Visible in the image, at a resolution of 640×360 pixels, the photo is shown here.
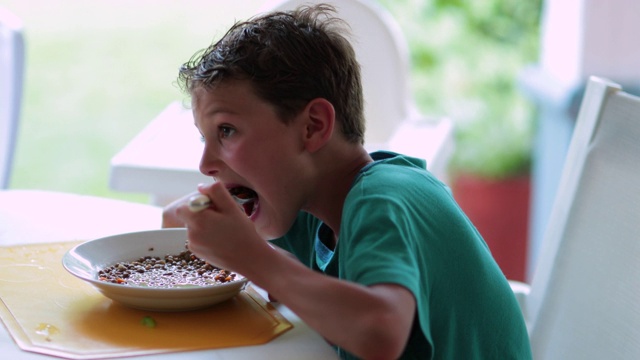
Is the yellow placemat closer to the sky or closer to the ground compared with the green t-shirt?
closer to the ground

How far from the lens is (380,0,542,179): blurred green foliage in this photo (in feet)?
11.1

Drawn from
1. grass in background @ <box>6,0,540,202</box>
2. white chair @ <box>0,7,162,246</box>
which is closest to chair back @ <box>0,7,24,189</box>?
white chair @ <box>0,7,162,246</box>

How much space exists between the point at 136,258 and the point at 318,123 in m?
0.30

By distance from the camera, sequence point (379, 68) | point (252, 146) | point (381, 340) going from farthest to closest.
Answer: point (379, 68) < point (252, 146) < point (381, 340)

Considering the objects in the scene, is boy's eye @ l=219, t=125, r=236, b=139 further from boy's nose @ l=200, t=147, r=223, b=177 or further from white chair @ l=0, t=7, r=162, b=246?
white chair @ l=0, t=7, r=162, b=246

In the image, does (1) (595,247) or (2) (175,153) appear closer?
(1) (595,247)

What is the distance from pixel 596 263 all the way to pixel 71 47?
414cm

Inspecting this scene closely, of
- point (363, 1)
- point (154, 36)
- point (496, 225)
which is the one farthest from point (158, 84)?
point (363, 1)

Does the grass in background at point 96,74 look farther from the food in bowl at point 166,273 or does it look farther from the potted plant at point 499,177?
the food in bowl at point 166,273

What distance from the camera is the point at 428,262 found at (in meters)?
1.02

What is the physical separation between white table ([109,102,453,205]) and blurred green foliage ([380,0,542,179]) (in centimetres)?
130

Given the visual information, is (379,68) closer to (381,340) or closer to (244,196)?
(244,196)

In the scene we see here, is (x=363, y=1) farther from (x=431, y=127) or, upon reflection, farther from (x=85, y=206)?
(x=85, y=206)

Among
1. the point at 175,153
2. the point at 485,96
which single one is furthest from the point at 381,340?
the point at 485,96
